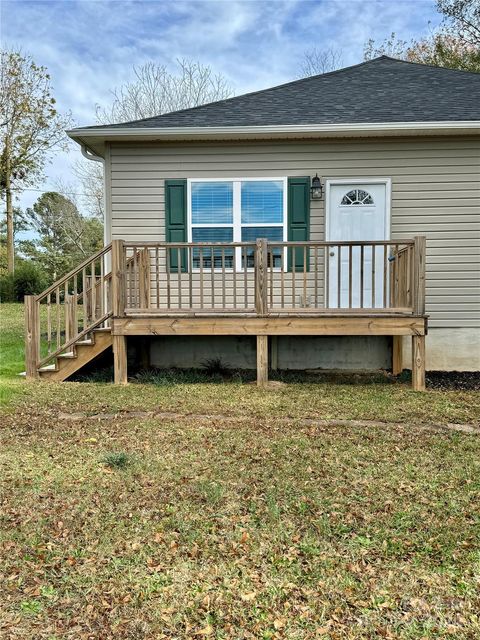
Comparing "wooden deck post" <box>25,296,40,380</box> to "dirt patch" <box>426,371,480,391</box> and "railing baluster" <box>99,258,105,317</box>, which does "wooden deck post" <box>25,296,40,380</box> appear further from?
"dirt patch" <box>426,371,480,391</box>

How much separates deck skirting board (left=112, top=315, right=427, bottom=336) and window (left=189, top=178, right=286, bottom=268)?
4.39 ft

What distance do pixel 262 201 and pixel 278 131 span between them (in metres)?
0.95

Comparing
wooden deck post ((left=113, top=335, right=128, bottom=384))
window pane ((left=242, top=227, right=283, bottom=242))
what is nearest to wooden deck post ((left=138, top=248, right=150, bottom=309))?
wooden deck post ((left=113, top=335, right=128, bottom=384))

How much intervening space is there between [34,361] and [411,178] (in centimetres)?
→ 556

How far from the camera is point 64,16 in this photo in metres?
12.3

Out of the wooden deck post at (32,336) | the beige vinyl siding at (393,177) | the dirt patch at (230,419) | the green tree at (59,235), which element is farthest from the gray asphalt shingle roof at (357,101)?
the green tree at (59,235)

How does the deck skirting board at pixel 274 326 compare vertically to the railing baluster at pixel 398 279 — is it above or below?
below

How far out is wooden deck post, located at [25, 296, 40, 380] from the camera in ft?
20.1

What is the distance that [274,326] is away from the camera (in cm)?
595

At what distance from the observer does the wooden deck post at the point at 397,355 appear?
6.85m

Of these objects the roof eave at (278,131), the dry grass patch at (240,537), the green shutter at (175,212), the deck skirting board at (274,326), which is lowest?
the dry grass patch at (240,537)

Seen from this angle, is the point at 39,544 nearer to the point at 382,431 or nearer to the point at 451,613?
the point at 451,613

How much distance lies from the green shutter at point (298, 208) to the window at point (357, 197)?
0.55m

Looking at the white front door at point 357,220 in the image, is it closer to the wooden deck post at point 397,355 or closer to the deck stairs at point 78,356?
the wooden deck post at point 397,355
